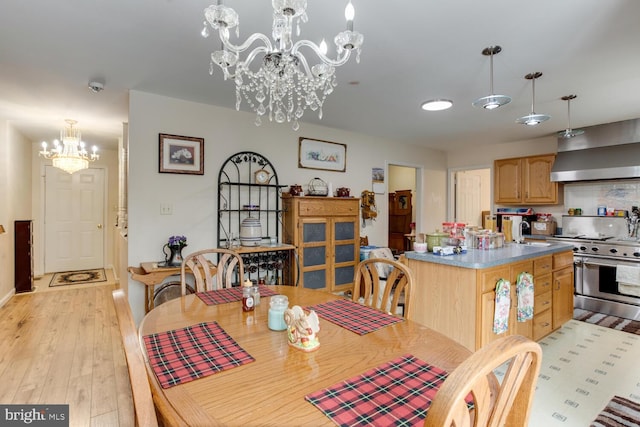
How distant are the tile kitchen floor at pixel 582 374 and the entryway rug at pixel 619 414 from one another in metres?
0.03

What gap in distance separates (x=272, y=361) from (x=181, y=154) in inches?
111

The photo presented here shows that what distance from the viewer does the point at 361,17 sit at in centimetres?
189

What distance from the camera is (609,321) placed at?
350 cm

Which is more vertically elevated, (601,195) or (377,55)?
(377,55)

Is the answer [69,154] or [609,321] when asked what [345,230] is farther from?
[69,154]

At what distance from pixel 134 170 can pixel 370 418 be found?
3137mm

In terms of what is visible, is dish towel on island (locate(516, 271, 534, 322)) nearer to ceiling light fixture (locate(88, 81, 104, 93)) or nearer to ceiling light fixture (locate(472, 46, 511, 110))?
ceiling light fixture (locate(472, 46, 511, 110))

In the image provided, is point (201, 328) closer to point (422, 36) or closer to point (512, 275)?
point (422, 36)

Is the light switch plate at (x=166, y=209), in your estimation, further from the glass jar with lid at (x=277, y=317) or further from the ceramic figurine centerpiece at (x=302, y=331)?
the ceramic figurine centerpiece at (x=302, y=331)

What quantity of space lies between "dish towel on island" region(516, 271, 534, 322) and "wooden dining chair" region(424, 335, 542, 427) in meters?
2.23

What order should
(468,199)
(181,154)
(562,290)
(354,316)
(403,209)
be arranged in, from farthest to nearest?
(468,199) → (403,209) → (181,154) → (562,290) → (354,316)

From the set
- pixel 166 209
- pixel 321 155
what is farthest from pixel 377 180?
pixel 166 209

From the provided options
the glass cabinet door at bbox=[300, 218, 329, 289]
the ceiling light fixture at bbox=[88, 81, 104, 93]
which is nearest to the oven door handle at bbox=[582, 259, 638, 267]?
the glass cabinet door at bbox=[300, 218, 329, 289]

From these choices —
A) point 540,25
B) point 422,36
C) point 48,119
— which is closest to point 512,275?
point 540,25
